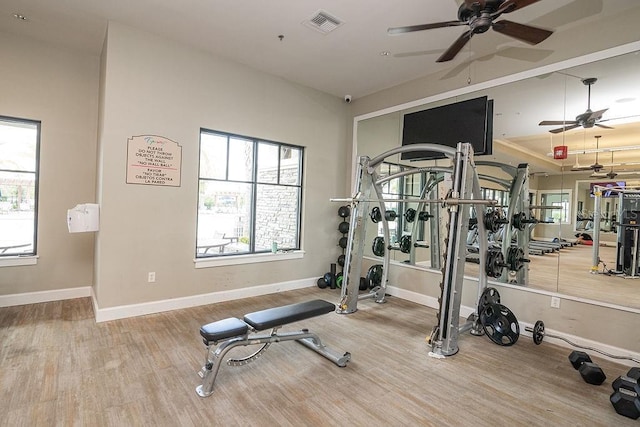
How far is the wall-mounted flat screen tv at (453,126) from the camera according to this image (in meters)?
4.08

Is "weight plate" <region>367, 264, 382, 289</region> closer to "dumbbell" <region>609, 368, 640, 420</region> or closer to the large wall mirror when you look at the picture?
the large wall mirror

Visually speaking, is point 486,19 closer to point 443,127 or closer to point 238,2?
point 443,127

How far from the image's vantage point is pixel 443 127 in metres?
4.50

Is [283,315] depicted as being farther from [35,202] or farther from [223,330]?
[35,202]

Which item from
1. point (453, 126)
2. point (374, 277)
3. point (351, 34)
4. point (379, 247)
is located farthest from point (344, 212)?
point (351, 34)

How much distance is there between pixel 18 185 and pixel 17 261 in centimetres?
96

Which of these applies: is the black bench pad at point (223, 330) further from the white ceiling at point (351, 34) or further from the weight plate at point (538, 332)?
the white ceiling at point (351, 34)

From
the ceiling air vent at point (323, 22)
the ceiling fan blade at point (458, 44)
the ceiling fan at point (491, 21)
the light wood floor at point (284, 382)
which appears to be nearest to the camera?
the light wood floor at point (284, 382)

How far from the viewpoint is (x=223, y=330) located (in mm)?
2408

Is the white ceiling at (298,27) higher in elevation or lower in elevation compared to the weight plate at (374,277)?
higher

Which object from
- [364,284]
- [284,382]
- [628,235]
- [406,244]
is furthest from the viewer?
[364,284]

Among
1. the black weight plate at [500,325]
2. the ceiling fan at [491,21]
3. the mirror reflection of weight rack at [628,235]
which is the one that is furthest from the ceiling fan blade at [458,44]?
the black weight plate at [500,325]

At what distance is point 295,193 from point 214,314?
2336 millimetres

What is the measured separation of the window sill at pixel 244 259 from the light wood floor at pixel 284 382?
0.91 metres
